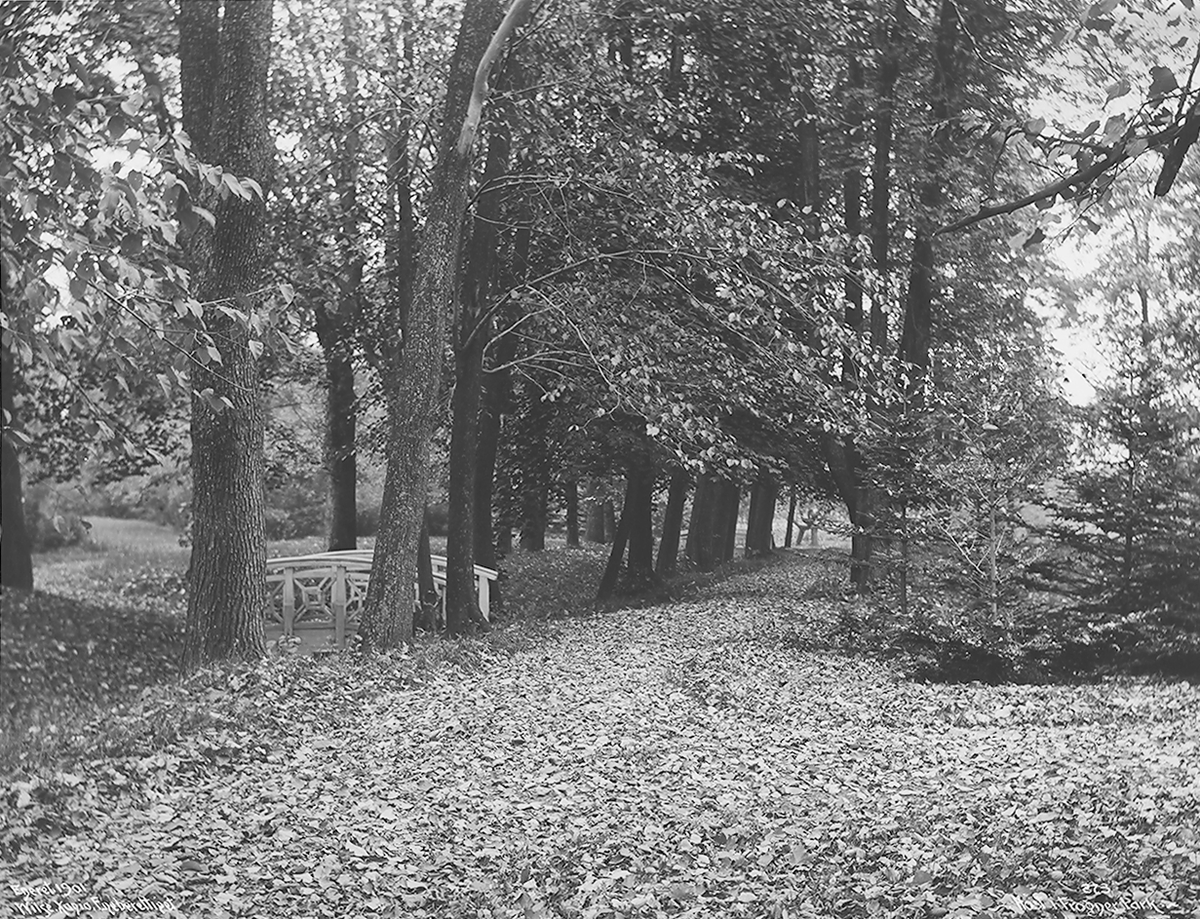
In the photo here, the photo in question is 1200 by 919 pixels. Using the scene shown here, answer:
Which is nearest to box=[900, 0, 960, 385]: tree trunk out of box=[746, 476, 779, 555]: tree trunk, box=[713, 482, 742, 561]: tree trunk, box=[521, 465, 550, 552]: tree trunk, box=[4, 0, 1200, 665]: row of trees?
box=[4, 0, 1200, 665]: row of trees

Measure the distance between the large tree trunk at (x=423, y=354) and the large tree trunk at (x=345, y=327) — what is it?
4.11ft

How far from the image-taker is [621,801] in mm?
6832

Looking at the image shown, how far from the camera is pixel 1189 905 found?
470 centimetres

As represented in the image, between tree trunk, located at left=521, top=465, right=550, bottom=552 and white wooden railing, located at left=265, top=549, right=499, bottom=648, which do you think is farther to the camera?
tree trunk, located at left=521, top=465, right=550, bottom=552

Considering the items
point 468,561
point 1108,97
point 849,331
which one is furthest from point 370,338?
point 1108,97

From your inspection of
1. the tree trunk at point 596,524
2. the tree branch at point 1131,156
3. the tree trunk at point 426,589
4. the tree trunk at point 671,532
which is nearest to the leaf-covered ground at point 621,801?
the tree branch at point 1131,156

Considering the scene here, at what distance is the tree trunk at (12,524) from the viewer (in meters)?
13.5

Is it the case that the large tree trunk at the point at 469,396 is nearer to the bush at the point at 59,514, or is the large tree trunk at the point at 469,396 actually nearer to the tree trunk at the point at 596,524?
the bush at the point at 59,514

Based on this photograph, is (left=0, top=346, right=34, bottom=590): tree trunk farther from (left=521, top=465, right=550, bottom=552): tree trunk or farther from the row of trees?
(left=521, top=465, right=550, bottom=552): tree trunk

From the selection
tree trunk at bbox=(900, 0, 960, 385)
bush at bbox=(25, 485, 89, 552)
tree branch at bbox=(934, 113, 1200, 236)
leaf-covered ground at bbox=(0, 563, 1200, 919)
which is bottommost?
leaf-covered ground at bbox=(0, 563, 1200, 919)

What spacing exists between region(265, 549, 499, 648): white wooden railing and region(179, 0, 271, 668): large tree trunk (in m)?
4.78

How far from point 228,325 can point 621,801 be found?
5.28 meters

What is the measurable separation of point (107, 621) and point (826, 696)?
10.5 m

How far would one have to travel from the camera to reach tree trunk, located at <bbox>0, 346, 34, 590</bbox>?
13453mm
